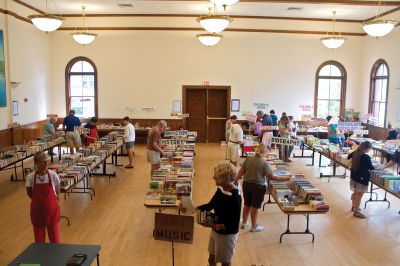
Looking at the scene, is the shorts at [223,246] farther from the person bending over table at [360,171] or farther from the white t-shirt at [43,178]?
the person bending over table at [360,171]

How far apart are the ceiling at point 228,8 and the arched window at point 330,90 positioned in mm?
1909

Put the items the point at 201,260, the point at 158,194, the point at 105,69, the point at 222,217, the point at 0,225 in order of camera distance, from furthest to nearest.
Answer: the point at 105,69, the point at 0,225, the point at 158,194, the point at 201,260, the point at 222,217

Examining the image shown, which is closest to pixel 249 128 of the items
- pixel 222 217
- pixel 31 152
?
pixel 31 152

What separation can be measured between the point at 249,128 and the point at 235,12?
4.03m

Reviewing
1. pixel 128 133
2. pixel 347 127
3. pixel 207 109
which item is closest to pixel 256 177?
pixel 128 133

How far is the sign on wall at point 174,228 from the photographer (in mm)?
4020

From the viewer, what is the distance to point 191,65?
14938mm

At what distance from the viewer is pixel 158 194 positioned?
19.9 ft

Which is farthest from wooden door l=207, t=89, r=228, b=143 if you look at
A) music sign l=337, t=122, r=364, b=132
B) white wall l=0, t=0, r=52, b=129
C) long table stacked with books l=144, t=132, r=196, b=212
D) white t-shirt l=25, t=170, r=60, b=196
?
white t-shirt l=25, t=170, r=60, b=196

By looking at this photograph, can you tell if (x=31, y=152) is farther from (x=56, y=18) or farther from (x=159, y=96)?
(x=159, y=96)

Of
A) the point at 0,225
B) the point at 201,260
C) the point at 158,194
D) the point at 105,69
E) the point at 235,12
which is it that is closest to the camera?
the point at 201,260

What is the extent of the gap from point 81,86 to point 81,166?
315 inches

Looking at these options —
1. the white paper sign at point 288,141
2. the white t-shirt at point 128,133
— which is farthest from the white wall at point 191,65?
the white paper sign at point 288,141

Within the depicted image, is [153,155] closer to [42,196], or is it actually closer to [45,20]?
[42,196]
